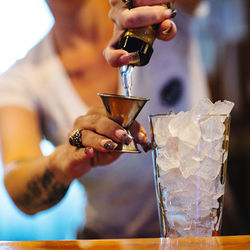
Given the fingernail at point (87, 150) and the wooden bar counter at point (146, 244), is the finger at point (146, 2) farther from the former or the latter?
the wooden bar counter at point (146, 244)

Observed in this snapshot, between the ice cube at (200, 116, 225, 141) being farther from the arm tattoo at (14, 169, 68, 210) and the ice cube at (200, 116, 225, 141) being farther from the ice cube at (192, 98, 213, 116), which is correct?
the arm tattoo at (14, 169, 68, 210)

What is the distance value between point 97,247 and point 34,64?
1422 millimetres

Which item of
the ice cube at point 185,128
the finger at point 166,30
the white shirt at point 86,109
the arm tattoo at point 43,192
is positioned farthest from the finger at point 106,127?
the white shirt at point 86,109

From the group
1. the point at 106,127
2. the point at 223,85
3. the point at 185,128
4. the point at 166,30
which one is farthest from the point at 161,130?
the point at 223,85

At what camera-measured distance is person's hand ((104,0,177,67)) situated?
63cm

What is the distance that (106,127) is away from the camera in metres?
0.65

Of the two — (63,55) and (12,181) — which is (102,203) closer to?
(12,181)

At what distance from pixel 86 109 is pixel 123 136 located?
1020mm

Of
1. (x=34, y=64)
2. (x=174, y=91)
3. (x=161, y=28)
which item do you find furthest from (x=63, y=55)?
(x=161, y=28)

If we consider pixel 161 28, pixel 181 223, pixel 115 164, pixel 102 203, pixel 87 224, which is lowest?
pixel 87 224

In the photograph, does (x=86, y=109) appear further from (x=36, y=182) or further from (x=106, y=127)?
(x=106, y=127)

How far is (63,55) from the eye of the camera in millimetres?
1707

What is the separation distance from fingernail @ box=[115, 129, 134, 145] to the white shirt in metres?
0.98

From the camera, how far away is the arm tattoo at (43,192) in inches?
47.2
